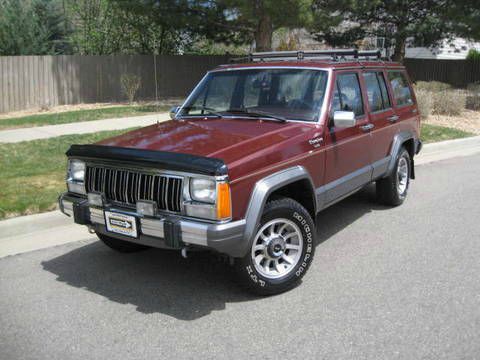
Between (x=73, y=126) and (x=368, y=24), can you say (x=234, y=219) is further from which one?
(x=368, y=24)

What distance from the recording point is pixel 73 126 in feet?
39.0

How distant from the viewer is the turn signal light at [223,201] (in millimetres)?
3748

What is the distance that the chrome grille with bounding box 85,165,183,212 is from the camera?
3.93 meters

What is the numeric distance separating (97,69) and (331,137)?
17.0 meters

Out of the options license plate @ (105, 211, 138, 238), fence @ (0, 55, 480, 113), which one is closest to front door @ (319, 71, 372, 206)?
license plate @ (105, 211, 138, 238)

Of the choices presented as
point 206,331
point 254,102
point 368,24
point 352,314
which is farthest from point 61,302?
point 368,24

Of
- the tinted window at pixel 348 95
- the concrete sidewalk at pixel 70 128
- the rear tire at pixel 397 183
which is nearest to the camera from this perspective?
the tinted window at pixel 348 95

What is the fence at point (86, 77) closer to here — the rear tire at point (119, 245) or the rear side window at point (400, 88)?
the rear tire at point (119, 245)

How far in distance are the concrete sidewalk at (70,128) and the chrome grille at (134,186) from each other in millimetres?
6246

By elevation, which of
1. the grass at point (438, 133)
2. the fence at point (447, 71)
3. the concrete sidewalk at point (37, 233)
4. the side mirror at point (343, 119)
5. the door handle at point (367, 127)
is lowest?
the concrete sidewalk at point (37, 233)

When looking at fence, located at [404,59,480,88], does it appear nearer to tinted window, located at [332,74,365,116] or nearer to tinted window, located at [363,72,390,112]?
tinted window, located at [363,72,390,112]

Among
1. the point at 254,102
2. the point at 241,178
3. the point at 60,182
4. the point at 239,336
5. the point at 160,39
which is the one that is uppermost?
the point at 160,39

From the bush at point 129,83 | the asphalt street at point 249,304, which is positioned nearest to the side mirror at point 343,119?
the asphalt street at point 249,304

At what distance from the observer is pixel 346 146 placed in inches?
207
